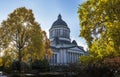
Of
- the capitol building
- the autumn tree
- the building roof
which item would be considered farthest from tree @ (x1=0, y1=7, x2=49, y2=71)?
the building roof

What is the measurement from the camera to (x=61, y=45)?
12169 centimetres

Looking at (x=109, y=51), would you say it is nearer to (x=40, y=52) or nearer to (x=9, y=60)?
(x=40, y=52)

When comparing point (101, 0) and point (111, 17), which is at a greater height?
point (101, 0)

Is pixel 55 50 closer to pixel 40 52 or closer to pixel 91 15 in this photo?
pixel 40 52

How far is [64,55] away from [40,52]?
8346 cm

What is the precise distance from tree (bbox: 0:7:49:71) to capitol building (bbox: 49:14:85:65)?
259ft

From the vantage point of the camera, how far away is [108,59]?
2853 centimetres

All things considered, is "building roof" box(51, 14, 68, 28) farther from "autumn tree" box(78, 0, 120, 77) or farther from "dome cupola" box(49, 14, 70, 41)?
"autumn tree" box(78, 0, 120, 77)

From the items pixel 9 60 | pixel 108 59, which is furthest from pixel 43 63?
pixel 108 59

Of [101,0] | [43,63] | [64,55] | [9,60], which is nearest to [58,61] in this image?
[64,55]

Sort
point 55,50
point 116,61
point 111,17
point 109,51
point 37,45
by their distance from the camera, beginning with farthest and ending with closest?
1. point 55,50
2. point 37,45
3. point 116,61
4. point 109,51
5. point 111,17

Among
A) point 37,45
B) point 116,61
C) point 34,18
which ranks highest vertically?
point 34,18

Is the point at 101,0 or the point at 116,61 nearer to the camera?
the point at 101,0

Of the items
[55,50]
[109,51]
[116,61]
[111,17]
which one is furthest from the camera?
[55,50]
